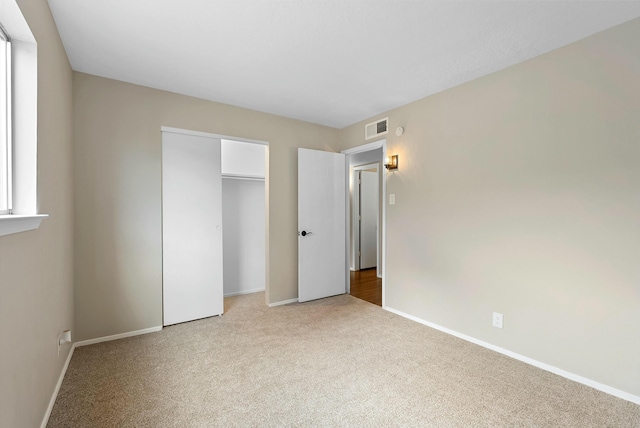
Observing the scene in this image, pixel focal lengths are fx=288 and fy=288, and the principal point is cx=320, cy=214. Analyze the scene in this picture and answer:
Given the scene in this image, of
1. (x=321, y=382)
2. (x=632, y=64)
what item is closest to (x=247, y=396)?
(x=321, y=382)

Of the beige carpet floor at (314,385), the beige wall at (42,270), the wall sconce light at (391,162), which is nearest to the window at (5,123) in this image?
the beige wall at (42,270)

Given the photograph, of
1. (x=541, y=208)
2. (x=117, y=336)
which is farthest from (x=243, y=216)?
(x=541, y=208)

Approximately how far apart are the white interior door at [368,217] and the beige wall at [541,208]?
278cm

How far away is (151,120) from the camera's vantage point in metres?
2.98

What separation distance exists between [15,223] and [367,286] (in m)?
4.37

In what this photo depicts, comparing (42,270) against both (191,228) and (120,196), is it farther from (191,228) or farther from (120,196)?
(191,228)

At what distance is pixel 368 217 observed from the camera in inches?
244

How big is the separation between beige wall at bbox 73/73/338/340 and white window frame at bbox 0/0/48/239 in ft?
4.37

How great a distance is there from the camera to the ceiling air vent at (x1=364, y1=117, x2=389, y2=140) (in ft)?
12.0

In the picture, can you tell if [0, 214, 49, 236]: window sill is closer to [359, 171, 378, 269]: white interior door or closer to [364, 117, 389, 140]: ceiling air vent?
[364, 117, 389, 140]: ceiling air vent

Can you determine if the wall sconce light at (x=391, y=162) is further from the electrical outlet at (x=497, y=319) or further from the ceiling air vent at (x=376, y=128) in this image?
the electrical outlet at (x=497, y=319)

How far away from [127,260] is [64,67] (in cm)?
173

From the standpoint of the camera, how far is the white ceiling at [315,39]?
71.7 inches

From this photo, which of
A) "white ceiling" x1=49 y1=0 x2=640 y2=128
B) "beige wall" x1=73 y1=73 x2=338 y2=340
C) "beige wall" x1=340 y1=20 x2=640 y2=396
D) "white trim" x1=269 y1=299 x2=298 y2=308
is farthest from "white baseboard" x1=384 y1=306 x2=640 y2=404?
"beige wall" x1=73 y1=73 x2=338 y2=340
